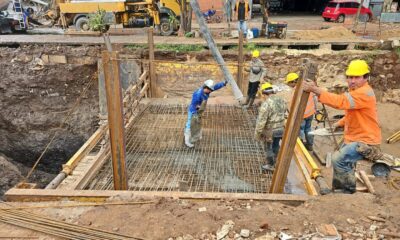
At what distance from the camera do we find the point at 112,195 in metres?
3.93

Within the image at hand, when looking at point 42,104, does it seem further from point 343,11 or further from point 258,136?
point 343,11

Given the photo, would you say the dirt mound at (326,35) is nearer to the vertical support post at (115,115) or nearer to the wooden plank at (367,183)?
the wooden plank at (367,183)

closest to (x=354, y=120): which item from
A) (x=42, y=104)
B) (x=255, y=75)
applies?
(x=255, y=75)

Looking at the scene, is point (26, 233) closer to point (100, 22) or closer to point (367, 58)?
point (367, 58)

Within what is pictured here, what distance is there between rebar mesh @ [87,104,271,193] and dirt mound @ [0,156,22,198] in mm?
6040

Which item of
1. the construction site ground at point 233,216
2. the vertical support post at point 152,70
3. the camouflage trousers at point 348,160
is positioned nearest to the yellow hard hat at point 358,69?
the camouflage trousers at point 348,160

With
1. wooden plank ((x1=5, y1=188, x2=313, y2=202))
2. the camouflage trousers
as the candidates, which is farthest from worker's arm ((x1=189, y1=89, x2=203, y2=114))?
the camouflage trousers

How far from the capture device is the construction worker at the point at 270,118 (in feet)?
16.9

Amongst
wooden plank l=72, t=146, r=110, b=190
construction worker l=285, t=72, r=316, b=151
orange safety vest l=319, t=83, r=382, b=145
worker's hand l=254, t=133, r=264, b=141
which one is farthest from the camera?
construction worker l=285, t=72, r=316, b=151

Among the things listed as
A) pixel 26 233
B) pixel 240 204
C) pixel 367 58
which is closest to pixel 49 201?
pixel 26 233

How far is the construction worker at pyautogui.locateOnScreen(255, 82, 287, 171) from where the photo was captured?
514 cm

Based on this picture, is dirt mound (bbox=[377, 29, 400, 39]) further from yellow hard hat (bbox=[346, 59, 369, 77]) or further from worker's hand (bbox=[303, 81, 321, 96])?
worker's hand (bbox=[303, 81, 321, 96])

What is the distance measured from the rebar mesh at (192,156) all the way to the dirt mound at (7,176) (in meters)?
6.04

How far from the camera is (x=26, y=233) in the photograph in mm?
3297
